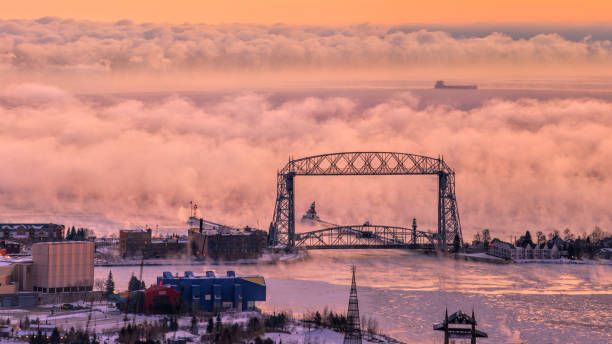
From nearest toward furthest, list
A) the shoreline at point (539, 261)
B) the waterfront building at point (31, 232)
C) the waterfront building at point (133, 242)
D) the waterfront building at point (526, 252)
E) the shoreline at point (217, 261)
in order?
the shoreline at point (217, 261), the waterfront building at point (133, 242), the shoreline at point (539, 261), the waterfront building at point (526, 252), the waterfront building at point (31, 232)

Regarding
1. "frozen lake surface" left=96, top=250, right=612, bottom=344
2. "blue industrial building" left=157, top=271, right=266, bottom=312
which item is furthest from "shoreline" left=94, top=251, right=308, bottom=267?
"blue industrial building" left=157, top=271, right=266, bottom=312

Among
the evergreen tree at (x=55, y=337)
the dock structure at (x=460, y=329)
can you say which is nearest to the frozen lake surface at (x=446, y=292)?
the dock structure at (x=460, y=329)

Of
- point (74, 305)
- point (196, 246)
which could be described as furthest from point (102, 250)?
point (74, 305)

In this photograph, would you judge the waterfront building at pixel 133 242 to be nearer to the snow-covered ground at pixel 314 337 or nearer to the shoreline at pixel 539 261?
the shoreline at pixel 539 261

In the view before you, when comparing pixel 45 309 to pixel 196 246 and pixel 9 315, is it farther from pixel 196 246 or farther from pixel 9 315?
pixel 196 246

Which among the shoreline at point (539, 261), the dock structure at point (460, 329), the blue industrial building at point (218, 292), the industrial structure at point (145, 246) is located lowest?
the dock structure at point (460, 329)

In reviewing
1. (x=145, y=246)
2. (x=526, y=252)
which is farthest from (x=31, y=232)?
(x=526, y=252)

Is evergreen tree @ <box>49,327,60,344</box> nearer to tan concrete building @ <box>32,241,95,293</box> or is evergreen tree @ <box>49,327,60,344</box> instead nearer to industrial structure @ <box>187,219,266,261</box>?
tan concrete building @ <box>32,241,95,293</box>
